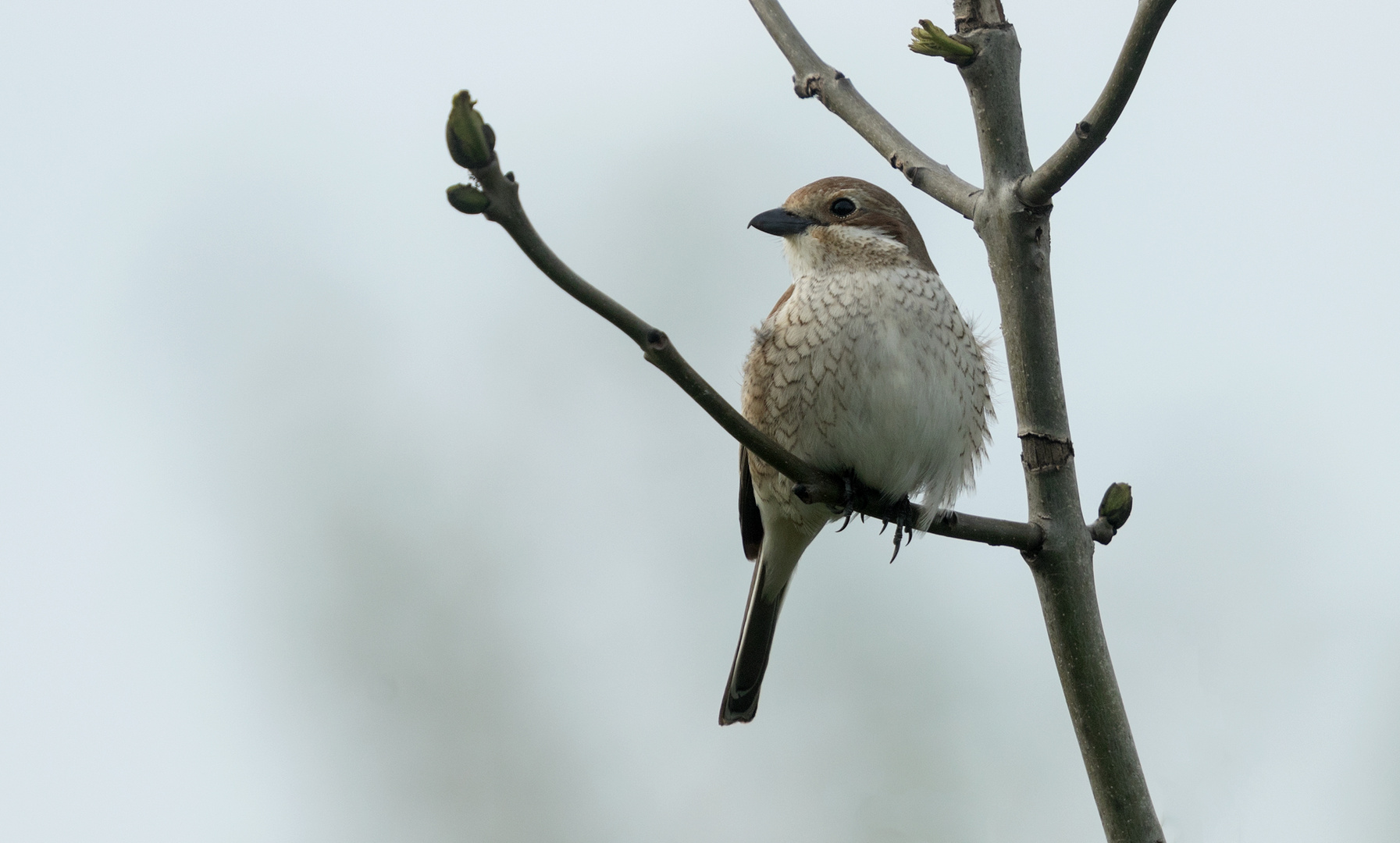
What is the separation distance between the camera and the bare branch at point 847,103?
3.41 metres

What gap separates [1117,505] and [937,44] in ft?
4.44

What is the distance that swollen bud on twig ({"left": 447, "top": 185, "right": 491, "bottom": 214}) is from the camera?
6.24 ft

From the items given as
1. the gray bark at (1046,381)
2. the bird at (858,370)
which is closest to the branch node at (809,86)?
the gray bark at (1046,381)

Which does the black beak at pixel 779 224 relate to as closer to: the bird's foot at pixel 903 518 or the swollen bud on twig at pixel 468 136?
the bird's foot at pixel 903 518

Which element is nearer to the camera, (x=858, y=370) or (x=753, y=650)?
(x=858, y=370)

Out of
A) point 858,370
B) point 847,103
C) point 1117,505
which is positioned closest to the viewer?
point 1117,505

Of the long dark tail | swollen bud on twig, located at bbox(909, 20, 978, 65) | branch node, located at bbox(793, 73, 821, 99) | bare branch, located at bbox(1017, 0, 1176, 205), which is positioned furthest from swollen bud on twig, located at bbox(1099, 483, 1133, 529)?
the long dark tail

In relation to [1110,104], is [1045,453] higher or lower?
lower

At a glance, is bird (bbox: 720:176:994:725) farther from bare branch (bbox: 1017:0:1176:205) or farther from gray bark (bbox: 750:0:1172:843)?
bare branch (bbox: 1017:0:1176:205)

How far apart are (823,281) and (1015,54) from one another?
1.47 metres

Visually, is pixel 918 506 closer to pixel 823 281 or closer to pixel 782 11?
pixel 823 281

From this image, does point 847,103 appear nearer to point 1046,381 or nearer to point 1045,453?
point 1046,381

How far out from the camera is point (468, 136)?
1.83m

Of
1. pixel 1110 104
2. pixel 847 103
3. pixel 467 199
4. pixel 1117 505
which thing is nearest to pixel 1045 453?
pixel 1117 505
